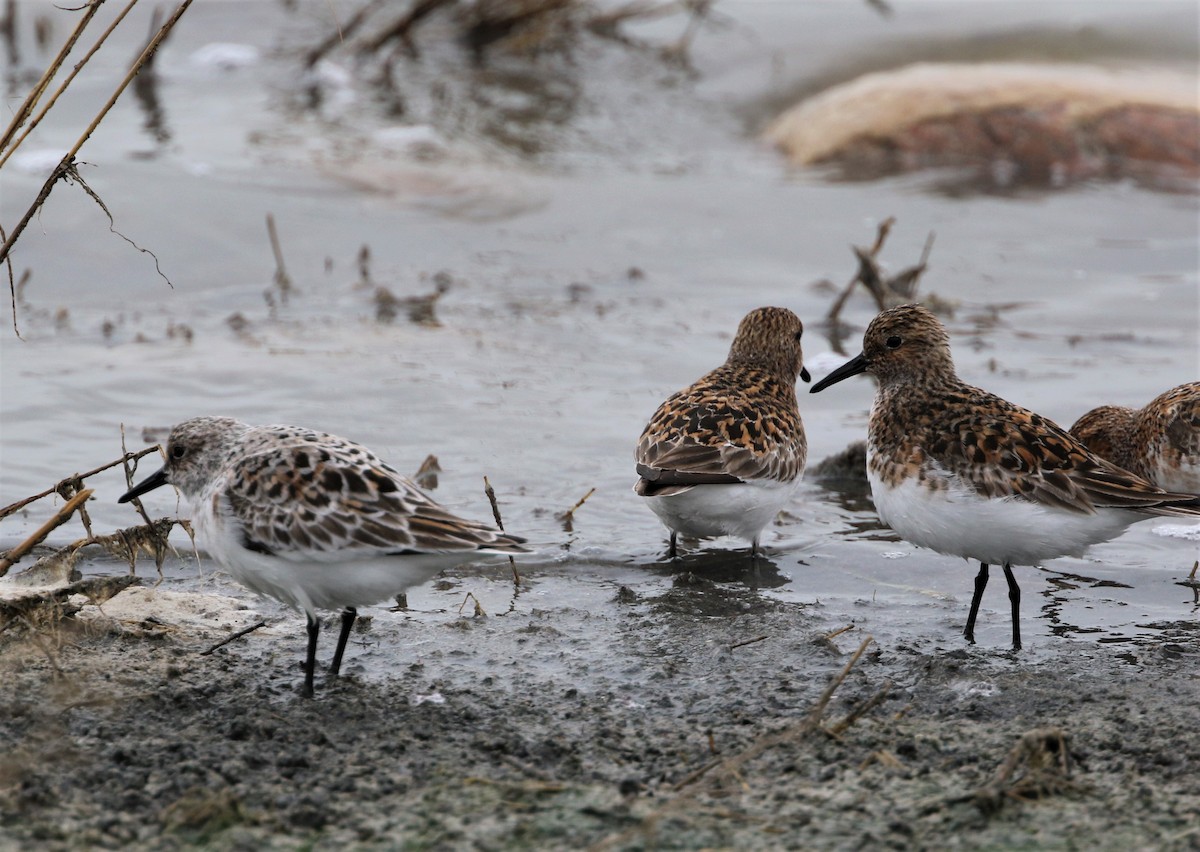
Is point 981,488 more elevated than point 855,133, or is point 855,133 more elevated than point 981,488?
point 855,133

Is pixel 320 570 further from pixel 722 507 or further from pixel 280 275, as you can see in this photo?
pixel 280 275

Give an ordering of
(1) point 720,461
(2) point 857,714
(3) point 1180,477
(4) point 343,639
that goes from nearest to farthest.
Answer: (2) point 857,714 < (4) point 343,639 < (1) point 720,461 < (3) point 1180,477

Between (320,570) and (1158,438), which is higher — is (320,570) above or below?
below

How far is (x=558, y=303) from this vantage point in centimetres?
1069

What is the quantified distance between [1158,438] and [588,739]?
374 cm

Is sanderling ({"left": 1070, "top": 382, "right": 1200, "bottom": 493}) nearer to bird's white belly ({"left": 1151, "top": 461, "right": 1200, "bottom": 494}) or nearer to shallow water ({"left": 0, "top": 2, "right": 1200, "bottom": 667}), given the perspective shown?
bird's white belly ({"left": 1151, "top": 461, "right": 1200, "bottom": 494})

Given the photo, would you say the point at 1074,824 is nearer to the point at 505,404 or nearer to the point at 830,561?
the point at 830,561

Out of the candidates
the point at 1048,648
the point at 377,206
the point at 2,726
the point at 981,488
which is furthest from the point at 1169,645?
the point at 377,206

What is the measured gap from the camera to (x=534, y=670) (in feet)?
16.4

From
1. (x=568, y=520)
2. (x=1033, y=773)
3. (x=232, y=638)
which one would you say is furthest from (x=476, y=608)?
(x=1033, y=773)

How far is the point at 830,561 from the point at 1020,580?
33.2 inches

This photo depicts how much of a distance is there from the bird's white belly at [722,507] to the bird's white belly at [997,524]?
3.11 ft

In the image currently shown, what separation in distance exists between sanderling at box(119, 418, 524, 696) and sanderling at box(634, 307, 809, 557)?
4.99ft

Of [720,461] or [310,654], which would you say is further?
[720,461]
